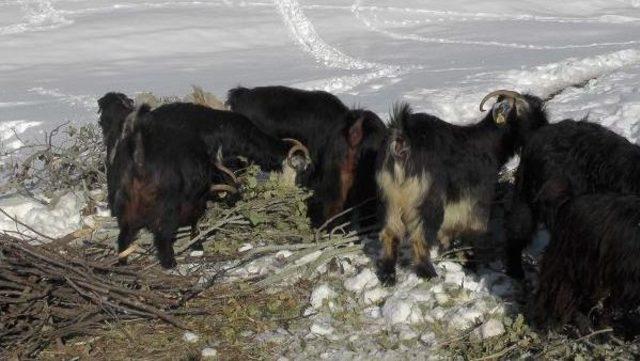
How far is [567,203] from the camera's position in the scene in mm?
4914

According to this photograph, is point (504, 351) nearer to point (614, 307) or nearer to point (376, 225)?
point (614, 307)

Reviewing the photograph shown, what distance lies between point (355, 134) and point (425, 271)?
117 centimetres

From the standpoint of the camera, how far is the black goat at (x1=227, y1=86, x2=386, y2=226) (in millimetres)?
6441

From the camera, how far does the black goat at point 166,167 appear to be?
6223 mm

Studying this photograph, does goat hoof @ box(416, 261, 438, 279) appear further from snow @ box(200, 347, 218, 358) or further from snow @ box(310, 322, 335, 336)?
snow @ box(200, 347, 218, 358)

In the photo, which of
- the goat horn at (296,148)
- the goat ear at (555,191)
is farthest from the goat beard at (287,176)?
the goat ear at (555,191)

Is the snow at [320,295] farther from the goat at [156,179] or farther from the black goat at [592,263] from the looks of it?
the black goat at [592,263]

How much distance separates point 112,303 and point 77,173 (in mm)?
2766

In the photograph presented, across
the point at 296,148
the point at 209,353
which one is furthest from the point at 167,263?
the point at 296,148

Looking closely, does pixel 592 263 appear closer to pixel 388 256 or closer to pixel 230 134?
pixel 388 256

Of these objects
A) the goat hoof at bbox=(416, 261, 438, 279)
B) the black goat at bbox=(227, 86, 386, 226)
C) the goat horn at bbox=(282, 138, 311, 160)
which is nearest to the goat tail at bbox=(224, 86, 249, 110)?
the black goat at bbox=(227, 86, 386, 226)

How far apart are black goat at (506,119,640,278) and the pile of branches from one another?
2.11m

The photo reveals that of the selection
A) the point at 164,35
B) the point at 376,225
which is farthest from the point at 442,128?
the point at 164,35

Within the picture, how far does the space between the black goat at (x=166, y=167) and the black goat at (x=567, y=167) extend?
6.87ft
